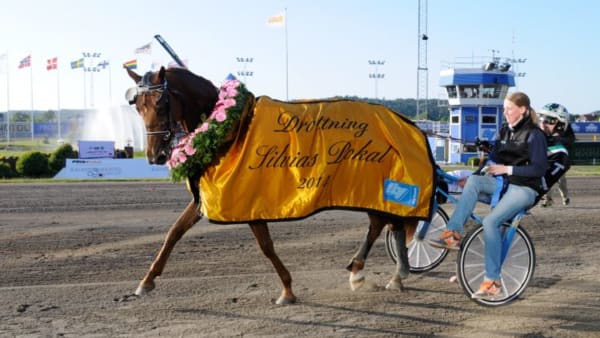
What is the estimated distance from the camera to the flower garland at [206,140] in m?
5.93

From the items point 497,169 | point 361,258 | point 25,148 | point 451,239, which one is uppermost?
point 497,169

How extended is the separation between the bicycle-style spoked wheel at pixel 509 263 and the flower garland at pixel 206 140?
2347mm

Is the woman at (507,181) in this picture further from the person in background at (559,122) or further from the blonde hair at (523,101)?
the person in background at (559,122)

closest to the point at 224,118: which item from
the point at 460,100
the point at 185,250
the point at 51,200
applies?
the point at 185,250

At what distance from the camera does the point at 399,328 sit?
553 centimetres

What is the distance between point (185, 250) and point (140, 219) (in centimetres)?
→ 356

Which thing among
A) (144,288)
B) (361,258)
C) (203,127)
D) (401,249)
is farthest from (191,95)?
(401,249)

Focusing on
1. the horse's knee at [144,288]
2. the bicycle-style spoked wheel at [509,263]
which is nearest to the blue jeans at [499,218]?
the bicycle-style spoked wheel at [509,263]

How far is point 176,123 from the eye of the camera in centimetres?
614

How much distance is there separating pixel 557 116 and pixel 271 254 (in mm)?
3142

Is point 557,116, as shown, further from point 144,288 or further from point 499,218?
point 144,288

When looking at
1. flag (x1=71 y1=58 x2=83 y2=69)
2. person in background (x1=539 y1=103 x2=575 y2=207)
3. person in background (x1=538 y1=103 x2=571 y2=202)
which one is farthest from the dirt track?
flag (x1=71 y1=58 x2=83 y2=69)

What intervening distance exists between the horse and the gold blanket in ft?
0.52

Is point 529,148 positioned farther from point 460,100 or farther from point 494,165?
point 460,100
